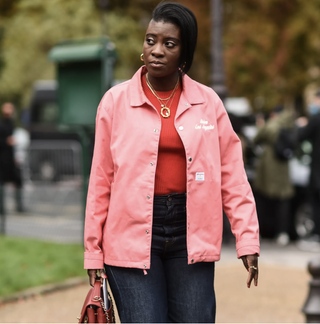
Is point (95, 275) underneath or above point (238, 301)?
above

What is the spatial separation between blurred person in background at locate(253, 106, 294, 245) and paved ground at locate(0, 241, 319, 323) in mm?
1678

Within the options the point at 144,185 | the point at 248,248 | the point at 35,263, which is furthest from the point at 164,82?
the point at 35,263

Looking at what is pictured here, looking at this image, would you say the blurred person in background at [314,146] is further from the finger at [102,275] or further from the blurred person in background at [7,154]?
the finger at [102,275]

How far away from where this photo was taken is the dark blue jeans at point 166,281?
308 centimetres

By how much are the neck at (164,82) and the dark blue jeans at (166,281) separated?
491 mm

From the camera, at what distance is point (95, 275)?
10.3ft

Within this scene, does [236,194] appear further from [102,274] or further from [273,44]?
[273,44]

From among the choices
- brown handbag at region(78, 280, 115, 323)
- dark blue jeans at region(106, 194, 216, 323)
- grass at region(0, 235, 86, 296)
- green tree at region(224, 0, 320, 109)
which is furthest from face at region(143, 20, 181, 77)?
green tree at region(224, 0, 320, 109)

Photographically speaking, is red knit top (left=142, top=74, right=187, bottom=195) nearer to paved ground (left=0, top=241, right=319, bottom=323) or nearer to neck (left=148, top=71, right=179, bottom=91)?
neck (left=148, top=71, right=179, bottom=91)

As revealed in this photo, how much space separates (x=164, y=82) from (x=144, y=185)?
489 mm

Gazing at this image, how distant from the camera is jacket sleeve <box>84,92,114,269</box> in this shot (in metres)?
3.12

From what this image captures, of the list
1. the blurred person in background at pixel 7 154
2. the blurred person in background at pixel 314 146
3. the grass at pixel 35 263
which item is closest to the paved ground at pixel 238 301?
the grass at pixel 35 263

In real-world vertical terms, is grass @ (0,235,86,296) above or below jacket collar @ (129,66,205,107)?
below

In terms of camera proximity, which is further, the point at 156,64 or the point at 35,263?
the point at 35,263
